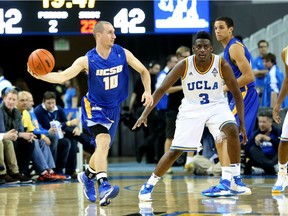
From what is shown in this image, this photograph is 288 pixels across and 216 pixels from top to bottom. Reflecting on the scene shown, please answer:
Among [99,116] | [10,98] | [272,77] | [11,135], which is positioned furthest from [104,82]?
[272,77]

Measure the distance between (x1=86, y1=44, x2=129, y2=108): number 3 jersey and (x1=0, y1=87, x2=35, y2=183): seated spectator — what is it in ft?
11.0

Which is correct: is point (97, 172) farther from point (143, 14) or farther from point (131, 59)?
point (143, 14)

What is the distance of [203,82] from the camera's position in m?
7.60

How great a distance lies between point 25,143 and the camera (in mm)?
10984

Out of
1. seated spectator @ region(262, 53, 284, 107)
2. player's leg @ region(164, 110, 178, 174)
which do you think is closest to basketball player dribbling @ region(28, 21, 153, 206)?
player's leg @ region(164, 110, 178, 174)

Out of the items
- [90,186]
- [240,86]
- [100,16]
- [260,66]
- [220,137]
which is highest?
[100,16]

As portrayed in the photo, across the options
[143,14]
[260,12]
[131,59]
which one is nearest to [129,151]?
[260,12]

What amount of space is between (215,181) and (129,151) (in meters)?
9.33

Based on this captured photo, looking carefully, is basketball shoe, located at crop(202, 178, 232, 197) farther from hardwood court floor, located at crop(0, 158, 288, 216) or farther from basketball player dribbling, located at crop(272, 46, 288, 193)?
basketball player dribbling, located at crop(272, 46, 288, 193)

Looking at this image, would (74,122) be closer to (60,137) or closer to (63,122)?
(63,122)

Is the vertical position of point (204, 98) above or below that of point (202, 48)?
below

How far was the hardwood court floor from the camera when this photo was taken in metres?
6.57

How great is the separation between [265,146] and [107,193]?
5.19 meters

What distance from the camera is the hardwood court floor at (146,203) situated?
6570 millimetres
